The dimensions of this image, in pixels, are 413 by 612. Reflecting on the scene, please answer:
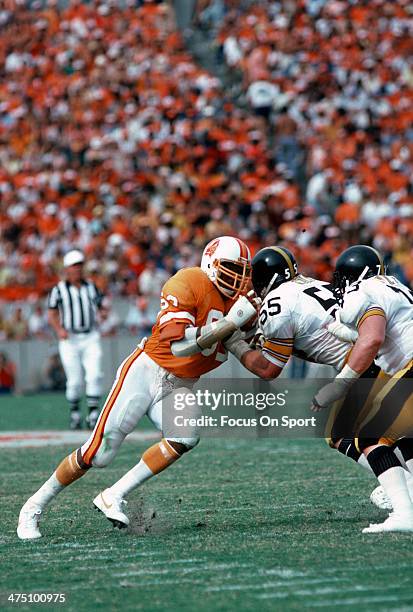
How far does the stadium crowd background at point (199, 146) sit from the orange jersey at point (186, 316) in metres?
7.81

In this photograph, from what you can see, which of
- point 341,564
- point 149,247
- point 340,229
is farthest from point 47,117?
point 341,564

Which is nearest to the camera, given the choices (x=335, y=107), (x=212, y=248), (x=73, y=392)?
(x=212, y=248)

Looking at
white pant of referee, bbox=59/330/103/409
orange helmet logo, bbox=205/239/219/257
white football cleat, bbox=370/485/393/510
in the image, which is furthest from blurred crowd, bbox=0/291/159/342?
orange helmet logo, bbox=205/239/219/257

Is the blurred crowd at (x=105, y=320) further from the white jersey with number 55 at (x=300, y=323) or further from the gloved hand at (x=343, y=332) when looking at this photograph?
the gloved hand at (x=343, y=332)

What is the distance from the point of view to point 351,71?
15.8 metres

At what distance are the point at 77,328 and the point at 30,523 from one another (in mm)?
5433

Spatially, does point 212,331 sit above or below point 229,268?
below

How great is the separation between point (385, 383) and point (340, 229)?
869cm

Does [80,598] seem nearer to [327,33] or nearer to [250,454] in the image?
[250,454]

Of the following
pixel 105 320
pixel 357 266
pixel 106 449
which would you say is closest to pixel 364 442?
pixel 357 266

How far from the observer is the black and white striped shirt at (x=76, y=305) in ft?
34.0

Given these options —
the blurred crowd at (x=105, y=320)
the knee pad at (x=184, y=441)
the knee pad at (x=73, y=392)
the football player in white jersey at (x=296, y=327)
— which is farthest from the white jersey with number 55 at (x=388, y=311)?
the blurred crowd at (x=105, y=320)

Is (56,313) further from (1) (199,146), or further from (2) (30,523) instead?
(1) (199,146)

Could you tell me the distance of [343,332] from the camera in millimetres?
5020
